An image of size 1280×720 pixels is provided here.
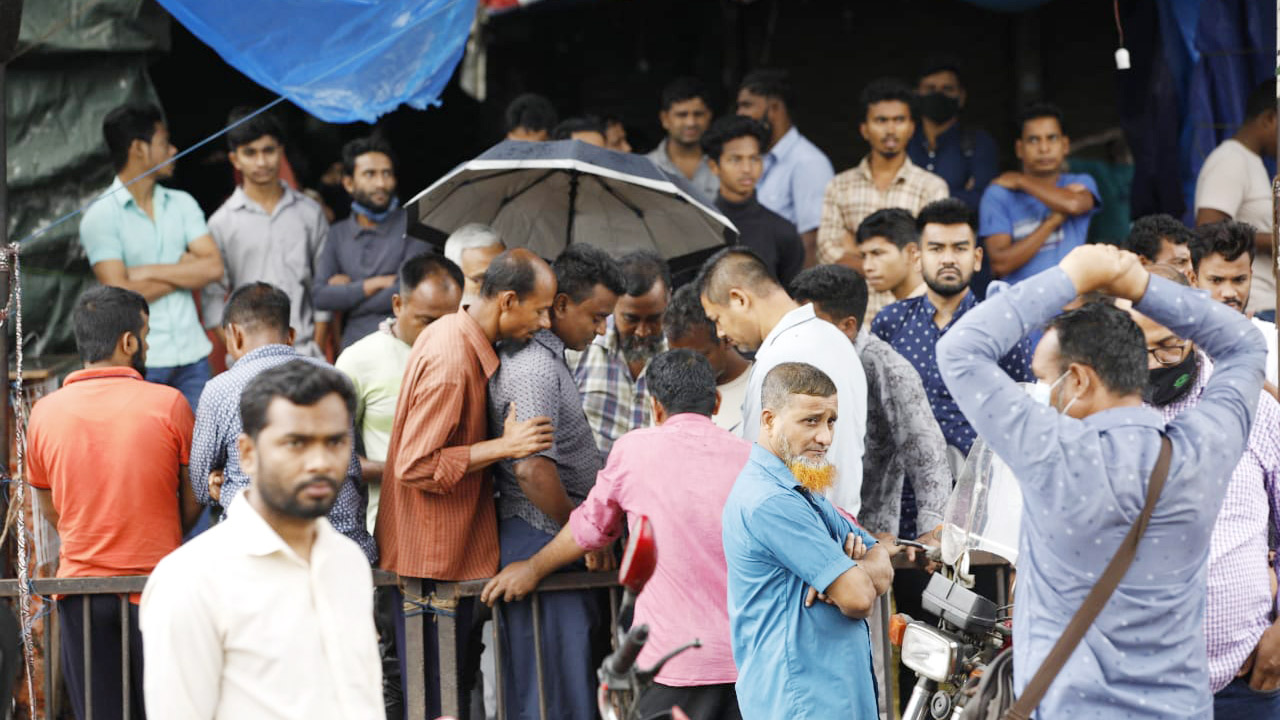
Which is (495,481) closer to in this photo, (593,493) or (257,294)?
(593,493)

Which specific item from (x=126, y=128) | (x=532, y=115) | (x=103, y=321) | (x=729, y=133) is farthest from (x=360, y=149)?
(x=103, y=321)

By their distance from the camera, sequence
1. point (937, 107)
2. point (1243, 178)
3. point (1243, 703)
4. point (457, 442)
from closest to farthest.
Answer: point (1243, 703) → point (457, 442) → point (1243, 178) → point (937, 107)

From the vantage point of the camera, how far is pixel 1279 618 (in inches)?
176

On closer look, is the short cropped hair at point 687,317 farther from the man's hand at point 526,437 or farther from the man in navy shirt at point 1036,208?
the man in navy shirt at point 1036,208

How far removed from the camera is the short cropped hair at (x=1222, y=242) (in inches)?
243

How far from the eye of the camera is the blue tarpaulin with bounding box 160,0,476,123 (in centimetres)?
638

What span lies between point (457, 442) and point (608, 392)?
4.29 feet

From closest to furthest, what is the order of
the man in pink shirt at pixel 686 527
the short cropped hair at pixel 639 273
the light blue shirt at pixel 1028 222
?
1. the man in pink shirt at pixel 686 527
2. the short cropped hair at pixel 639 273
3. the light blue shirt at pixel 1028 222

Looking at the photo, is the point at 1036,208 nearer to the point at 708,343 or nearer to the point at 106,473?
the point at 708,343

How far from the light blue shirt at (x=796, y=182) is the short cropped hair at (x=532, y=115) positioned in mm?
1379

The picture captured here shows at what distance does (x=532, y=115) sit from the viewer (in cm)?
895

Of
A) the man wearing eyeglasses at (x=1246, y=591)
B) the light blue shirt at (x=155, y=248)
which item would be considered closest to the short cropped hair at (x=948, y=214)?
the man wearing eyeglasses at (x=1246, y=591)

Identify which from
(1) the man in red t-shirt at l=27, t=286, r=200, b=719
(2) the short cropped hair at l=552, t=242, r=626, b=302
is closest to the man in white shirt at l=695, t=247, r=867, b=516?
(2) the short cropped hair at l=552, t=242, r=626, b=302

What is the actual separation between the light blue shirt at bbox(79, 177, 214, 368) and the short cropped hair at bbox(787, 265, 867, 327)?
3519 millimetres
